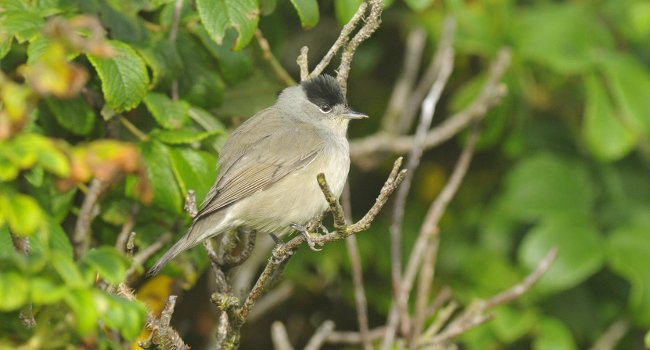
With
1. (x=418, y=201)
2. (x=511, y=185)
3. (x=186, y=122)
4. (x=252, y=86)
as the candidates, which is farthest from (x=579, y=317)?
(x=186, y=122)

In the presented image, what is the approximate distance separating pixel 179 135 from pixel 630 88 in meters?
2.37

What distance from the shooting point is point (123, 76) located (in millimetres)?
3092

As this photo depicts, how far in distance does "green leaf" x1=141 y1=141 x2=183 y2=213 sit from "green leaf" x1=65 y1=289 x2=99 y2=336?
56.6 inches

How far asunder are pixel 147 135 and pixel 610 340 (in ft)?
9.60

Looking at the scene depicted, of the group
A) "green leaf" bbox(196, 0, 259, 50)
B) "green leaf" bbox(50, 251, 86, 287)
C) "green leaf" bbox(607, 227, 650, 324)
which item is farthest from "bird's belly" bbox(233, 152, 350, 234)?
"green leaf" bbox(50, 251, 86, 287)

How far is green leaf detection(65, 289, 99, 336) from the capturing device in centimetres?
183

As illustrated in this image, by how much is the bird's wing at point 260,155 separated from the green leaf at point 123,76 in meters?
0.57

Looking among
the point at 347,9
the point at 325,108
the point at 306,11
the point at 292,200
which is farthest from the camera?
the point at 325,108

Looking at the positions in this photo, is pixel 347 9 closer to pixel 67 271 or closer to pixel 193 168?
pixel 193 168

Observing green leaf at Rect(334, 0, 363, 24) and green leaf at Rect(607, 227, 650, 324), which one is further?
green leaf at Rect(607, 227, 650, 324)

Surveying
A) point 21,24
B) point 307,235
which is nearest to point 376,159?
point 307,235

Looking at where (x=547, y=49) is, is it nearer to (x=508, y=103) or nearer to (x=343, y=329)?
(x=508, y=103)

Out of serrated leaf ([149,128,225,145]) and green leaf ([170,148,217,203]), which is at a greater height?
serrated leaf ([149,128,225,145])

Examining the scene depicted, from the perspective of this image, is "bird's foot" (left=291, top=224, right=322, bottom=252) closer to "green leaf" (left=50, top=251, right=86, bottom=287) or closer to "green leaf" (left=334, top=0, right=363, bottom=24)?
"green leaf" (left=334, top=0, right=363, bottom=24)
